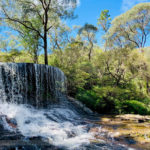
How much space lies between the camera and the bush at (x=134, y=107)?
9760mm

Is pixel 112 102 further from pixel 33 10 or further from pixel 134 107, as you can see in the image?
pixel 33 10

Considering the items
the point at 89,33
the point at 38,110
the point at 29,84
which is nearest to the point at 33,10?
the point at 29,84

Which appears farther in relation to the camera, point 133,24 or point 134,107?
point 133,24

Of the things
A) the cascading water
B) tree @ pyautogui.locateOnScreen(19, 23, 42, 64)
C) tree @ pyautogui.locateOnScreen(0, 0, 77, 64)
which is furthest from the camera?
tree @ pyautogui.locateOnScreen(19, 23, 42, 64)

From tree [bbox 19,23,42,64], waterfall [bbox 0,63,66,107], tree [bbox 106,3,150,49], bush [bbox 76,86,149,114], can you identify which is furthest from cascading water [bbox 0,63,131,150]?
tree [bbox 106,3,150,49]

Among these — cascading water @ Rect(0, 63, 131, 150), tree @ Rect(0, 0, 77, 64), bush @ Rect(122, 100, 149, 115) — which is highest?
tree @ Rect(0, 0, 77, 64)

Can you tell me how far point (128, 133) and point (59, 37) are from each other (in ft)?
43.4

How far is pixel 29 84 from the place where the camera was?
8.55 meters

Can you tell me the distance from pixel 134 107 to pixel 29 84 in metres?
8.14

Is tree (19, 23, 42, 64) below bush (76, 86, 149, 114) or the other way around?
the other way around

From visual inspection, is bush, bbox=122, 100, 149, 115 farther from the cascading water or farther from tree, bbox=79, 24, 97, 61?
tree, bbox=79, 24, 97, 61

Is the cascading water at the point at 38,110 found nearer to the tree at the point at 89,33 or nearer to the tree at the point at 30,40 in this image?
the tree at the point at 30,40

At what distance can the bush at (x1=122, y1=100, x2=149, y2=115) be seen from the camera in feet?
32.0

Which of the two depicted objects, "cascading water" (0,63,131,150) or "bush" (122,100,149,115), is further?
"bush" (122,100,149,115)
